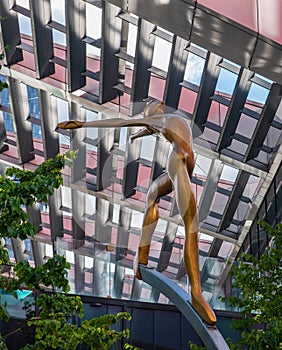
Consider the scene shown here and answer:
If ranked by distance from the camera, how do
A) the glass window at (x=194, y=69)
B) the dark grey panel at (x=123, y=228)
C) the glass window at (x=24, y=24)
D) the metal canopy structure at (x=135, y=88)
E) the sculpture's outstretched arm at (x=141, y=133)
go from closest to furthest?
the dark grey panel at (x=123, y=228), the sculpture's outstretched arm at (x=141, y=133), the metal canopy structure at (x=135, y=88), the glass window at (x=194, y=69), the glass window at (x=24, y=24)

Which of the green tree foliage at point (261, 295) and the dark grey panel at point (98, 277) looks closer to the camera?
the green tree foliage at point (261, 295)

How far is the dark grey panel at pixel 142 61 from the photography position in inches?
405

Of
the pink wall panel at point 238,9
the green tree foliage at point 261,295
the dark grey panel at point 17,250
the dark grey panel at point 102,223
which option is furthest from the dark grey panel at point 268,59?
the dark grey panel at point 17,250

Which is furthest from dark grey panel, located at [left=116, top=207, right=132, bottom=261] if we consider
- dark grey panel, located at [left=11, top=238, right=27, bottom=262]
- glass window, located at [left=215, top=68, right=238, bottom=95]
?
glass window, located at [left=215, top=68, right=238, bottom=95]

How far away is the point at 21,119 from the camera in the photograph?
1374cm

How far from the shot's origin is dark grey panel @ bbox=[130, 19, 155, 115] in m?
10.3

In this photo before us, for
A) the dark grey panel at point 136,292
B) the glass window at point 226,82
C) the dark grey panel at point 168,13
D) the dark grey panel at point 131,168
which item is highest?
the glass window at point 226,82

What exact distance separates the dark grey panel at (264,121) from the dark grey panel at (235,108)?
16.6 inches

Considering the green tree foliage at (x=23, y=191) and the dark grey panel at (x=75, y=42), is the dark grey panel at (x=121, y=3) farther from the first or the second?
the green tree foliage at (x=23, y=191)

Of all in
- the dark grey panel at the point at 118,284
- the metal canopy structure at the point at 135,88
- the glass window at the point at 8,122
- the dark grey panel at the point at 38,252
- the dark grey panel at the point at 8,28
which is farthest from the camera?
the dark grey panel at the point at 38,252

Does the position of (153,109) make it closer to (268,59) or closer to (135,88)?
(268,59)

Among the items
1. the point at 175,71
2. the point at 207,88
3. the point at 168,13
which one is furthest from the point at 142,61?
the point at 168,13

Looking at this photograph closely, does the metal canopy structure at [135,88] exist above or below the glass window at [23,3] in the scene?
below

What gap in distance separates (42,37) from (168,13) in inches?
147
